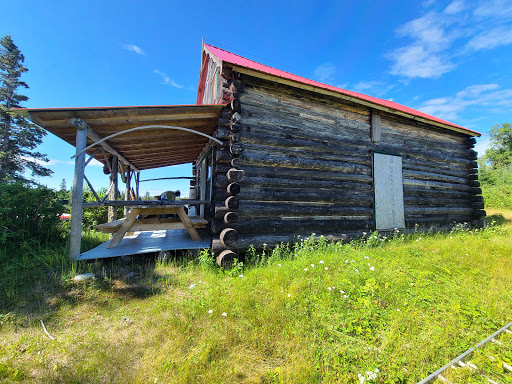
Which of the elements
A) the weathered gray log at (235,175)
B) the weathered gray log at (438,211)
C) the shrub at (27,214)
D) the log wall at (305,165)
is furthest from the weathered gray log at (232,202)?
the weathered gray log at (438,211)

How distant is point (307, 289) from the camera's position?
3.32 meters

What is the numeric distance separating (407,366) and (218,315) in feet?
6.70

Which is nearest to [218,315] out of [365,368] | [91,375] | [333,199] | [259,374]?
[259,374]

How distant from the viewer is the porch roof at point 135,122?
14.6ft

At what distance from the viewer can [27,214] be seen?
5.29 m

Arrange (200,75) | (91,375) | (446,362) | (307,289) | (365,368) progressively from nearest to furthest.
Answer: (91,375) < (365,368) < (446,362) < (307,289) < (200,75)

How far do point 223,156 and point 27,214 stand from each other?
16.5 ft

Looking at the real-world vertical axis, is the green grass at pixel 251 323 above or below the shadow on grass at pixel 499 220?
below

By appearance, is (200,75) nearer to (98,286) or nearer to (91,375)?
(98,286)

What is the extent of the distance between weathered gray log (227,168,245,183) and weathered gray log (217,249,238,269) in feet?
5.13

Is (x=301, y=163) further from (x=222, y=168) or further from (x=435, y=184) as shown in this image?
(x=435, y=184)

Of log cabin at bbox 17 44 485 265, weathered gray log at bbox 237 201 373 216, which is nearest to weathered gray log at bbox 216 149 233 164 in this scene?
log cabin at bbox 17 44 485 265

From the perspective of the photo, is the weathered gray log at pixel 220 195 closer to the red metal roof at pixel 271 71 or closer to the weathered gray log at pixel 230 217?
the weathered gray log at pixel 230 217

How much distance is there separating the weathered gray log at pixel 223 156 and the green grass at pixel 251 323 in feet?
7.32
